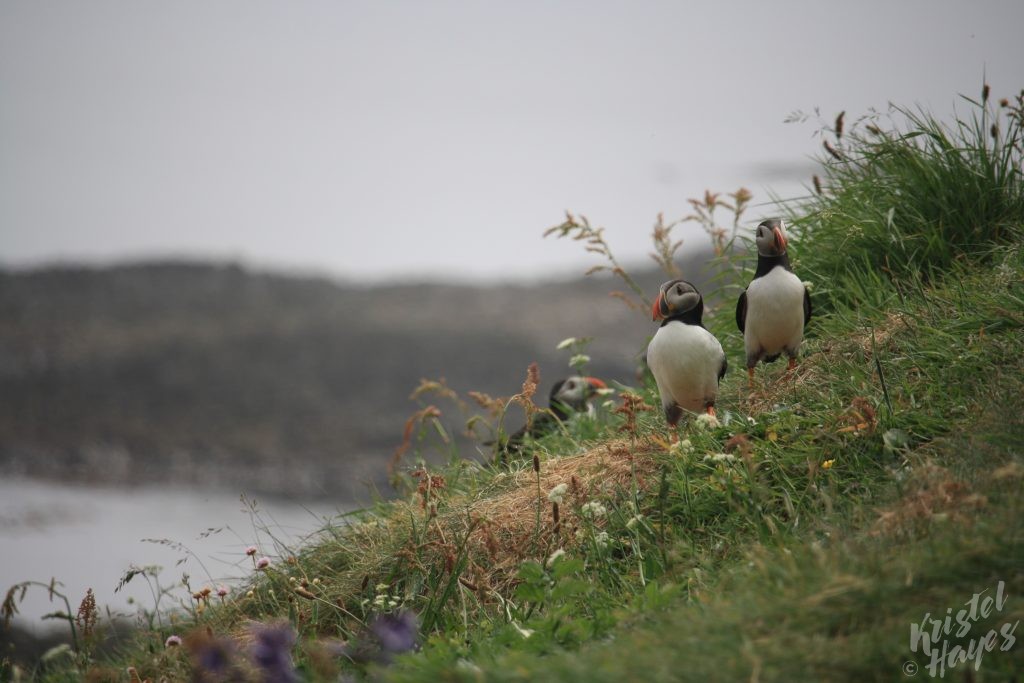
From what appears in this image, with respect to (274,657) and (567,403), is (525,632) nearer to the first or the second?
(274,657)

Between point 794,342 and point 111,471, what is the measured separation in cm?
562

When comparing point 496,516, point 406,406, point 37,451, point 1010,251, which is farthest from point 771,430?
point 37,451

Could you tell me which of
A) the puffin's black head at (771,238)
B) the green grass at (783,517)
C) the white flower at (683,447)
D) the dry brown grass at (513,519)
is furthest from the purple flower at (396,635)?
the puffin's black head at (771,238)

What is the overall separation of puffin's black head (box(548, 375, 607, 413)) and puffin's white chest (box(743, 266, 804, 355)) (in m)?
1.83

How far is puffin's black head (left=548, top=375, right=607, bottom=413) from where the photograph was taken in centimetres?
532

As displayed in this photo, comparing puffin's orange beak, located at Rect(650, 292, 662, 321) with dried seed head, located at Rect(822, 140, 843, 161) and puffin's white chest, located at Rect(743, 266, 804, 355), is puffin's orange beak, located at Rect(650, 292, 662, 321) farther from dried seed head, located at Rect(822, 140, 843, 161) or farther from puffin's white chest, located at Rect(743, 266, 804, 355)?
dried seed head, located at Rect(822, 140, 843, 161)

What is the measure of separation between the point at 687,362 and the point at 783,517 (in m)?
0.68

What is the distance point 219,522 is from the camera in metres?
4.00

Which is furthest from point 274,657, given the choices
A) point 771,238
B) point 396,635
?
point 771,238

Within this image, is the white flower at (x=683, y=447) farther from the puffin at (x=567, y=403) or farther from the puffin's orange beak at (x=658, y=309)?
the puffin at (x=567, y=403)

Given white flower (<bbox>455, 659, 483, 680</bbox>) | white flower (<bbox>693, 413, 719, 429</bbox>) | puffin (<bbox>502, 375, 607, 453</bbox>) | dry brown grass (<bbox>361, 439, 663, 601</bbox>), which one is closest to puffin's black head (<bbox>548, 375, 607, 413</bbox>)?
puffin (<bbox>502, 375, 607, 453</bbox>)

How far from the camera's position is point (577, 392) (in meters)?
5.40

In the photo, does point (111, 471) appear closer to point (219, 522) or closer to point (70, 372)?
point (70, 372)

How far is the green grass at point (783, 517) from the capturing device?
78.7 inches
